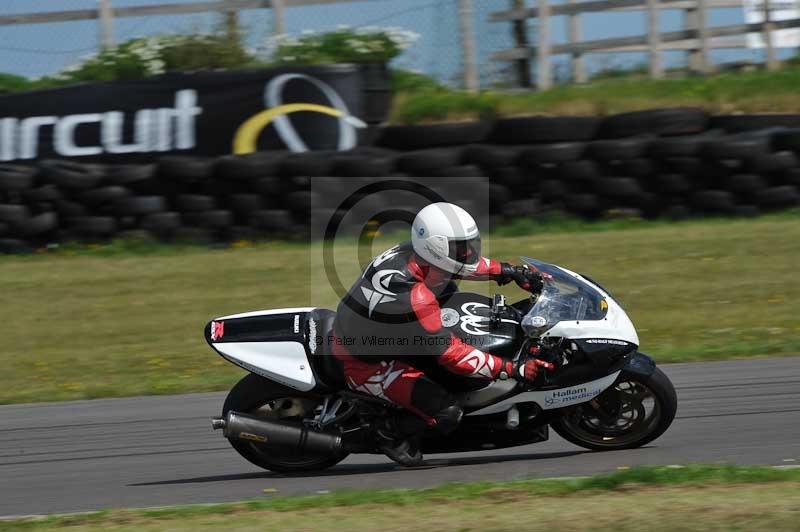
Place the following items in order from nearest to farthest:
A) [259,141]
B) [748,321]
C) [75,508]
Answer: [75,508] → [748,321] → [259,141]

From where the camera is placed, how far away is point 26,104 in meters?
13.2

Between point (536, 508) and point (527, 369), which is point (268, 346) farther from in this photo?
point (536, 508)

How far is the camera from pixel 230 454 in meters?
6.40

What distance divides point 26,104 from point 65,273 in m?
2.24

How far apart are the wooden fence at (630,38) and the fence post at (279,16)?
9.66 feet

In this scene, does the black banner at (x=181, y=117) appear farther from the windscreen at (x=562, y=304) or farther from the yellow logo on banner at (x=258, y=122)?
the windscreen at (x=562, y=304)

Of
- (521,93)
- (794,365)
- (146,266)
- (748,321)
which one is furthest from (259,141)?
(794,365)

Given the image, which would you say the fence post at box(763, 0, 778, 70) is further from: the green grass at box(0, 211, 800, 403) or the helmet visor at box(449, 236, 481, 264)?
the helmet visor at box(449, 236, 481, 264)

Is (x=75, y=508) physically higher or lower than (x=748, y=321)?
higher

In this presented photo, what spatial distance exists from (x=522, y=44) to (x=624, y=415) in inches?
433

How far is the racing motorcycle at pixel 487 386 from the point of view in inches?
221

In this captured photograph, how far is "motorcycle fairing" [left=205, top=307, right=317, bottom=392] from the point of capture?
5.70m

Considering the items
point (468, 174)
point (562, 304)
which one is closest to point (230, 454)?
point (562, 304)

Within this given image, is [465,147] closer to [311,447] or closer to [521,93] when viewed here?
[521,93]
